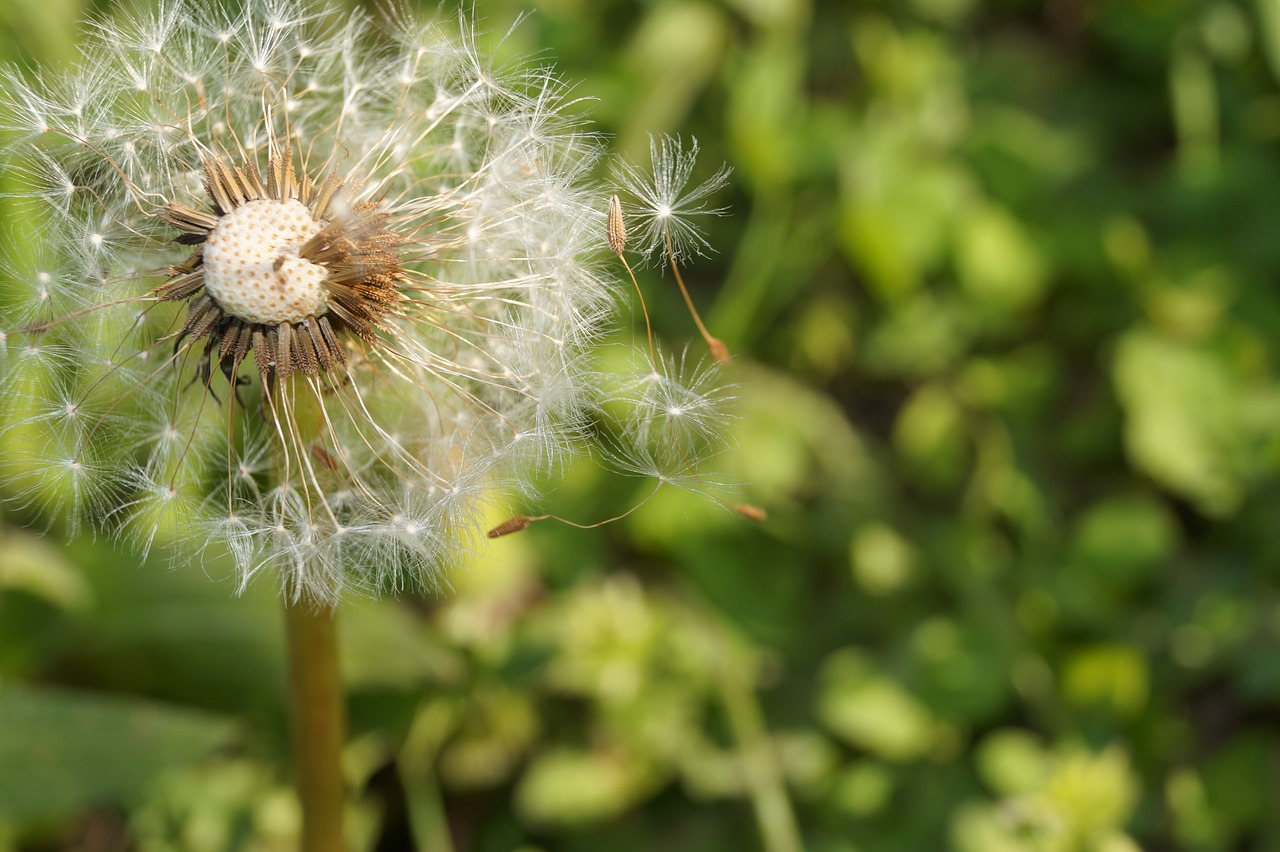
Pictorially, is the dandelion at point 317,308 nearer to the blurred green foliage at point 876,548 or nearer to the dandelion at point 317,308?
the dandelion at point 317,308

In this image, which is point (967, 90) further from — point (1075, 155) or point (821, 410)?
point (821, 410)

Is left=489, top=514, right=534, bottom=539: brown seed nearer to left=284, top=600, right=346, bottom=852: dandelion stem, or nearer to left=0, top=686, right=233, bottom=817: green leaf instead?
left=284, top=600, right=346, bottom=852: dandelion stem

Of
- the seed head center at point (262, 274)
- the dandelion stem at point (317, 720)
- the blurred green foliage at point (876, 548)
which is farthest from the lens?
the blurred green foliage at point (876, 548)

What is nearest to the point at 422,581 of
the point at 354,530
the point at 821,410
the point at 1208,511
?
the point at 354,530

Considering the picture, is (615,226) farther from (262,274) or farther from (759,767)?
(759,767)

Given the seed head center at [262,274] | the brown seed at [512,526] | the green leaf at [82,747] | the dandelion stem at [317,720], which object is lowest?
the dandelion stem at [317,720]

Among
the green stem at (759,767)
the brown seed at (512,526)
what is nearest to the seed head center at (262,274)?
the brown seed at (512,526)
